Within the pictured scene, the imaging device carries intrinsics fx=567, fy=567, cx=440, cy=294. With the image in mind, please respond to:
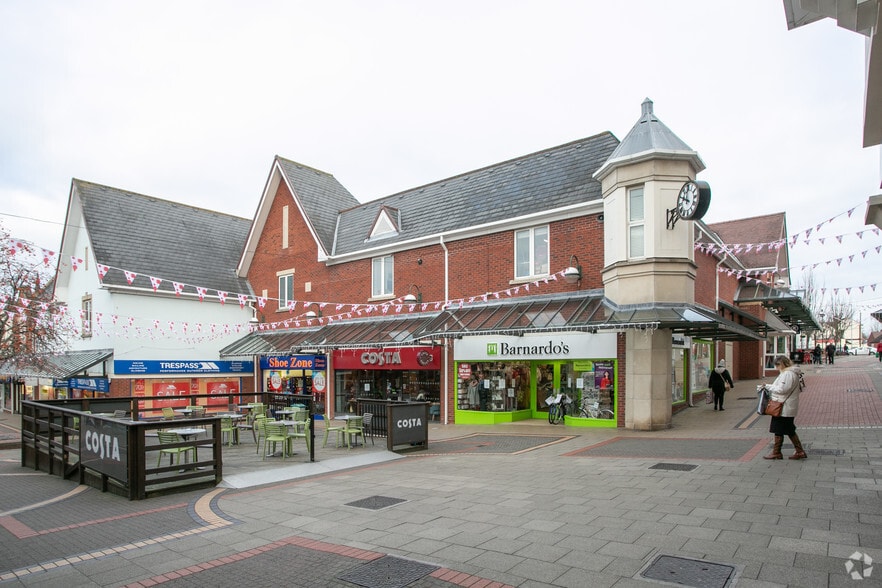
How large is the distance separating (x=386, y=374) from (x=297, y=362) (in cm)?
455

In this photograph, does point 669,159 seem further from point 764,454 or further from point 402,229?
point 402,229

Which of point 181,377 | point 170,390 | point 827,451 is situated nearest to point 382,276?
point 181,377

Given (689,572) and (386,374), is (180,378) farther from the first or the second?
(689,572)

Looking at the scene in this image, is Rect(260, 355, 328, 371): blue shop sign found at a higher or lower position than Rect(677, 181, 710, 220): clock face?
lower

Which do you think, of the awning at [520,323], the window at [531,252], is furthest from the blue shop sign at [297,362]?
the window at [531,252]

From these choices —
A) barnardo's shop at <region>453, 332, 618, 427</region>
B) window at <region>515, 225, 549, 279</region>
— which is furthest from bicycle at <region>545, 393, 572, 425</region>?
window at <region>515, 225, 549, 279</region>

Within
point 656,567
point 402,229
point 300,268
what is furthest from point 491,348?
point 656,567

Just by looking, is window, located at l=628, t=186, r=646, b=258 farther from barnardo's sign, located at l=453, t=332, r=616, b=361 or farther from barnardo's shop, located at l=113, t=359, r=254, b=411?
barnardo's shop, located at l=113, t=359, r=254, b=411

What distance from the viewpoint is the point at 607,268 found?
50.3ft

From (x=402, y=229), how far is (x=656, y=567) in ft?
58.3

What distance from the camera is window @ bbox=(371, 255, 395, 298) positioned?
71.3 feet

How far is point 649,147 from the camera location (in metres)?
14.6

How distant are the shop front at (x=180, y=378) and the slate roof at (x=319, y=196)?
755cm

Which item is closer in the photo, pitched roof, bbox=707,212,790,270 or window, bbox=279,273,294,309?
window, bbox=279,273,294,309
